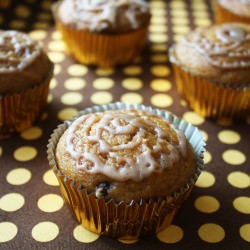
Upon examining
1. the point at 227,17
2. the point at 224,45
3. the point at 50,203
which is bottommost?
the point at 50,203

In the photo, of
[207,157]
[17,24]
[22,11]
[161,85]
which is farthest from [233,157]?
[22,11]

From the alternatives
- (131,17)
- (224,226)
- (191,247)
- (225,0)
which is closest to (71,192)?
(191,247)

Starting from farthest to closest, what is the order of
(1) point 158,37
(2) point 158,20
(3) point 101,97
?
1. (2) point 158,20
2. (1) point 158,37
3. (3) point 101,97

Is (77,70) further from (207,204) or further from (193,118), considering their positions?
(207,204)

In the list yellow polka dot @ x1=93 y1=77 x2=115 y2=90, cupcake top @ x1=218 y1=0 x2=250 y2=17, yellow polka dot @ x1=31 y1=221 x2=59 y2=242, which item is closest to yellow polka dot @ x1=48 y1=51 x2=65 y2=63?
yellow polka dot @ x1=93 y1=77 x2=115 y2=90

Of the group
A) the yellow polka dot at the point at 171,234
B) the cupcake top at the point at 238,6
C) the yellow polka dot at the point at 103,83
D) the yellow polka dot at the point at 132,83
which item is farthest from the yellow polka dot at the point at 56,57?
the yellow polka dot at the point at 171,234

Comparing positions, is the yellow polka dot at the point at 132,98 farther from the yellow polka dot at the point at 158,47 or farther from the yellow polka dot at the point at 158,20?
the yellow polka dot at the point at 158,20

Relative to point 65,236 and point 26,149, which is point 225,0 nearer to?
point 26,149

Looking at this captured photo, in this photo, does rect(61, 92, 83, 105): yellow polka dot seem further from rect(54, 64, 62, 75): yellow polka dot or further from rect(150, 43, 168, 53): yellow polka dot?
rect(150, 43, 168, 53): yellow polka dot
